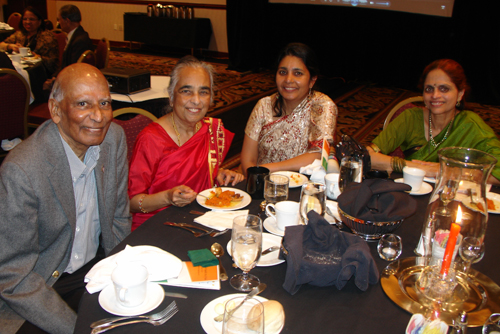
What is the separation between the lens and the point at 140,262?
1044 mm

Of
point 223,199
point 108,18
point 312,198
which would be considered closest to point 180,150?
point 223,199

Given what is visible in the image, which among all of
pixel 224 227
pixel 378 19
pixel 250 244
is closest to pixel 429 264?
pixel 250 244

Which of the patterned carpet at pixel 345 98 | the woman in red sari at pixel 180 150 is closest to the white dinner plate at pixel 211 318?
the woman in red sari at pixel 180 150

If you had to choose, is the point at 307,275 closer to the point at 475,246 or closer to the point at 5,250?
the point at 475,246

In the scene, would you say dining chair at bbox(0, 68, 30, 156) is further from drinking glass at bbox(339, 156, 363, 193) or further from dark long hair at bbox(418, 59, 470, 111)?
dark long hair at bbox(418, 59, 470, 111)

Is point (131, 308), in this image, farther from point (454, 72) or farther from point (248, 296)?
point (454, 72)

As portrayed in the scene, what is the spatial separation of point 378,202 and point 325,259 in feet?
1.01

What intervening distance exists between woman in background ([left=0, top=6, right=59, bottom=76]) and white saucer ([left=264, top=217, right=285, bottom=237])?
14.9ft

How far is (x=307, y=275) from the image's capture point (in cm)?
101

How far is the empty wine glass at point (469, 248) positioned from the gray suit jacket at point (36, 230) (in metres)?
1.12

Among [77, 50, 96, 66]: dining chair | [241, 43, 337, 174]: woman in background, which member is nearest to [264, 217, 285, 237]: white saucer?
[241, 43, 337, 174]: woman in background

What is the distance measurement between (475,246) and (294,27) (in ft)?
25.5

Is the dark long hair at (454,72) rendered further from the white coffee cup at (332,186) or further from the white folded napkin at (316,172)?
the white coffee cup at (332,186)

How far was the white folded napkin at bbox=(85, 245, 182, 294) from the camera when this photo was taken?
999mm
